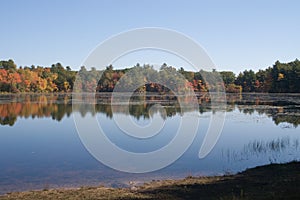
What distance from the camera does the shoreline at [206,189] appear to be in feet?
19.2

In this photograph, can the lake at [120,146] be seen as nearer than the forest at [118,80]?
Yes

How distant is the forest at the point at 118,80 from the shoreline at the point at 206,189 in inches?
1994

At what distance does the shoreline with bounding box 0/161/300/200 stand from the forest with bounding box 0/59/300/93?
50652mm

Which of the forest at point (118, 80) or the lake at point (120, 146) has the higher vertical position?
the forest at point (118, 80)

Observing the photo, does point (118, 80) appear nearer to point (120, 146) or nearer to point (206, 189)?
point (120, 146)

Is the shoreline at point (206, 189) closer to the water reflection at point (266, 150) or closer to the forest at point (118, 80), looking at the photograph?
the water reflection at point (266, 150)

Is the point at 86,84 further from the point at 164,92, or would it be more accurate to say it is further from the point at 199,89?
the point at 199,89

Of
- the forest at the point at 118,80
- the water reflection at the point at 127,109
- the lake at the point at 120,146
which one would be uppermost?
the forest at the point at 118,80

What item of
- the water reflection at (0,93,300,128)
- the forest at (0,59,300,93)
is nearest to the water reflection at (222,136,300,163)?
the water reflection at (0,93,300,128)

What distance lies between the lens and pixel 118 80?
67.4 meters

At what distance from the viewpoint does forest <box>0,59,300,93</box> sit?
65438mm

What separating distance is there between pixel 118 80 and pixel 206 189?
61518 millimetres

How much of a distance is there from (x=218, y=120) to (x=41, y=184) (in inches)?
601

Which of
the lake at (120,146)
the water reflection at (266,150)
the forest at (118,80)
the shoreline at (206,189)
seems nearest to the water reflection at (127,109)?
the lake at (120,146)
